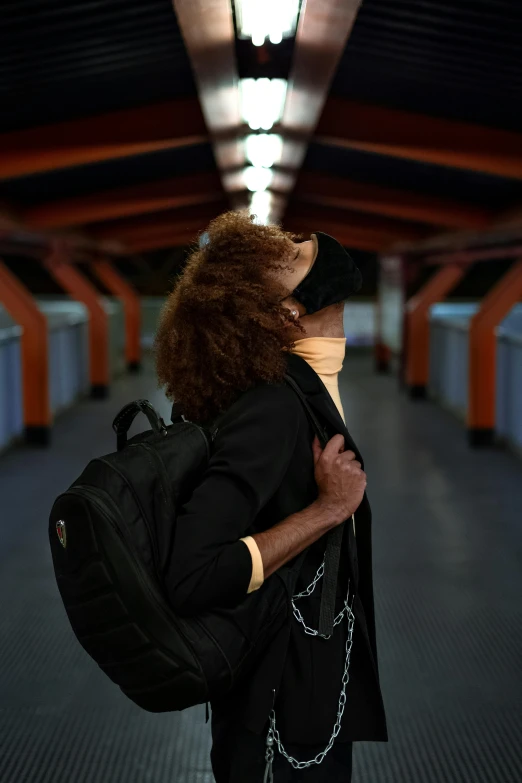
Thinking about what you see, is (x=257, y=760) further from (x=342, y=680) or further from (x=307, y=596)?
(x=307, y=596)

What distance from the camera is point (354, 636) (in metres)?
1.82

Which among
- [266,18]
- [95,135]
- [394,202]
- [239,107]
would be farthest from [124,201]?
[266,18]

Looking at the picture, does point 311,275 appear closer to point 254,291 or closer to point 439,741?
point 254,291

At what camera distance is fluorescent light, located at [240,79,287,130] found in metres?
5.53

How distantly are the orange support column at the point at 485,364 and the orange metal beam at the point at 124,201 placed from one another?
12.9 feet

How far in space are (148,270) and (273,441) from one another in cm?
2305

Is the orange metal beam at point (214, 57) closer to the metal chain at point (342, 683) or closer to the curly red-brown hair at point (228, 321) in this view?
the curly red-brown hair at point (228, 321)

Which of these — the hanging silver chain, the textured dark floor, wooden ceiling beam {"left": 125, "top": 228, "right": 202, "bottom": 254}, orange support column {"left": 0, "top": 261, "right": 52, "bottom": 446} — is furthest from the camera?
wooden ceiling beam {"left": 125, "top": 228, "right": 202, "bottom": 254}

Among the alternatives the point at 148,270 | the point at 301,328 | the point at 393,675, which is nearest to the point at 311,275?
the point at 301,328

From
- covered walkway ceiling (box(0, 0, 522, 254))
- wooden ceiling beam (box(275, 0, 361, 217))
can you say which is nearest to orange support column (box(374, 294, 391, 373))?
covered walkway ceiling (box(0, 0, 522, 254))

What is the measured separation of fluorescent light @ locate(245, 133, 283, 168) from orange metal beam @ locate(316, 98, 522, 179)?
0.52 metres

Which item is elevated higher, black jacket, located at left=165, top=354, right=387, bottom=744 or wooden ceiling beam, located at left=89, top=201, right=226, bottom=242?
wooden ceiling beam, located at left=89, top=201, right=226, bottom=242

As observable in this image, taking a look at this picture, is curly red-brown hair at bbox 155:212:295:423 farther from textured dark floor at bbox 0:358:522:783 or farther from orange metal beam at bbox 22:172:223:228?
orange metal beam at bbox 22:172:223:228

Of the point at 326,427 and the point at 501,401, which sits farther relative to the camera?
the point at 501,401
